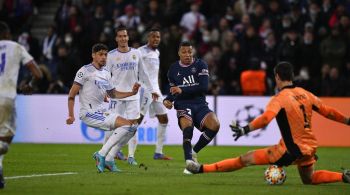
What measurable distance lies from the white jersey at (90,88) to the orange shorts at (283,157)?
3939mm

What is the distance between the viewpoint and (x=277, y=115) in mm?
12375

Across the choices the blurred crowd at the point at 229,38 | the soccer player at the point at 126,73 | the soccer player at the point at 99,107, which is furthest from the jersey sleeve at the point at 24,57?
the blurred crowd at the point at 229,38

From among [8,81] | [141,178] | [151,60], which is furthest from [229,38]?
[8,81]

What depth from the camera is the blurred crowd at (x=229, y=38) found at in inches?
971

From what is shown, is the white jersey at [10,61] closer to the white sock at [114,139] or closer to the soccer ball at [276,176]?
the white sock at [114,139]

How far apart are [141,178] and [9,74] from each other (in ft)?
9.32

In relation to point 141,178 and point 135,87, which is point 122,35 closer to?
point 135,87

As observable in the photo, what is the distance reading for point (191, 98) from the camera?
52.0ft

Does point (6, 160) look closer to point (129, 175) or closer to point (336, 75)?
point (129, 175)

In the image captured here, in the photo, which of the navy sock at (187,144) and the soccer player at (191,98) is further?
the soccer player at (191,98)

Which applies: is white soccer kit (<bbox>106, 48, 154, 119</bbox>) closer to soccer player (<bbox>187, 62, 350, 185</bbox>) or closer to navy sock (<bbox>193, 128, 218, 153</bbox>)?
navy sock (<bbox>193, 128, 218, 153</bbox>)

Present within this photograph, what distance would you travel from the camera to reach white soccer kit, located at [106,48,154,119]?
16344 mm

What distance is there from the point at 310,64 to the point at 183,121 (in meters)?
10.3

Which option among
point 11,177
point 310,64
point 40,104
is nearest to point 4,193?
point 11,177
